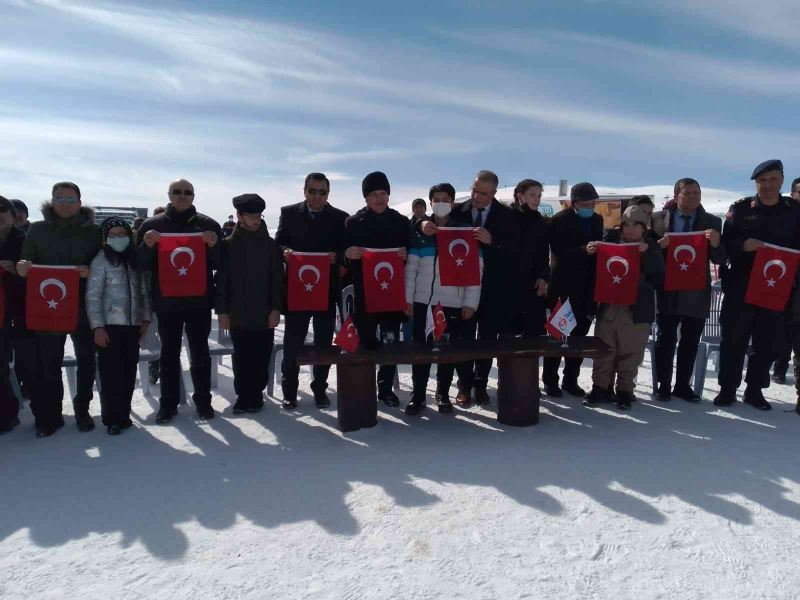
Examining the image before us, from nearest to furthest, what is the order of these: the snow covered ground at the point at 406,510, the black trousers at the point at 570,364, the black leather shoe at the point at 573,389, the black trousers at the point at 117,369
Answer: the snow covered ground at the point at 406,510
the black trousers at the point at 117,369
the black trousers at the point at 570,364
the black leather shoe at the point at 573,389

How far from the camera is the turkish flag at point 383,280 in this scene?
16.7 ft

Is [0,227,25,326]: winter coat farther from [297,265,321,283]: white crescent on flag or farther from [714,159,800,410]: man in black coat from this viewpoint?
[714,159,800,410]: man in black coat

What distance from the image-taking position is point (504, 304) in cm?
540

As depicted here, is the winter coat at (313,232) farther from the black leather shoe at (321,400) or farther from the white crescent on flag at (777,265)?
the white crescent on flag at (777,265)

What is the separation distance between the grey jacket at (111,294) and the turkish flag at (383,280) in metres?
1.92

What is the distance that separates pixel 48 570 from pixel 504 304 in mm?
3918

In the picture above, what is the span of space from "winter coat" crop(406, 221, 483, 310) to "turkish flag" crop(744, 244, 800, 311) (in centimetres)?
253

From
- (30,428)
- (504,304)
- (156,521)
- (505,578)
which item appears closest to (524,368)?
(504,304)

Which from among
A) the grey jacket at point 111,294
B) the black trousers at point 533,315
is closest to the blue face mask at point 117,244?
the grey jacket at point 111,294

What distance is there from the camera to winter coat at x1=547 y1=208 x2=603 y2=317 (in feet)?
18.3

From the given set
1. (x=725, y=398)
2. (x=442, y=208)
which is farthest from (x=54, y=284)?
(x=725, y=398)

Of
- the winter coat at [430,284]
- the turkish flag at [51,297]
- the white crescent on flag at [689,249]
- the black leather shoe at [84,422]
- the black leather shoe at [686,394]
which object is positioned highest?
the white crescent on flag at [689,249]

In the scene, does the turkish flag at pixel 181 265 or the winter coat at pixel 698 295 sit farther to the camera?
the winter coat at pixel 698 295

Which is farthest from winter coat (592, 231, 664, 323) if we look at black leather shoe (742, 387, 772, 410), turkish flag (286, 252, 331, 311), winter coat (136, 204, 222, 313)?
winter coat (136, 204, 222, 313)
